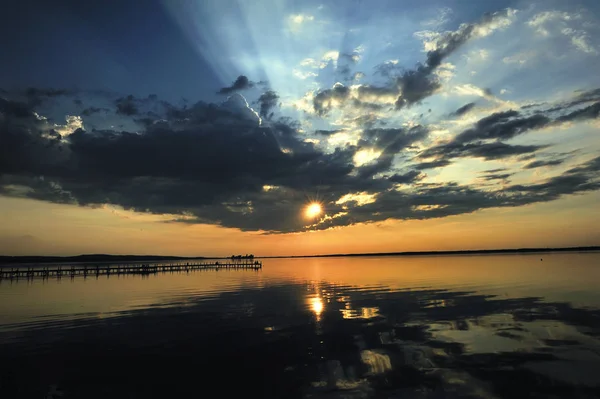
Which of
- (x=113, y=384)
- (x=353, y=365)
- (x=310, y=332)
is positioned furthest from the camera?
(x=310, y=332)

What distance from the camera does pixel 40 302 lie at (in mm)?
45719

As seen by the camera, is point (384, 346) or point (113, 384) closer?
point (113, 384)

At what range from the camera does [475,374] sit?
16.6 meters

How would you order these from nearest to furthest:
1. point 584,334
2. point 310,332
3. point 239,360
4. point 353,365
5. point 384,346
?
point 353,365 < point 239,360 < point 384,346 < point 584,334 < point 310,332

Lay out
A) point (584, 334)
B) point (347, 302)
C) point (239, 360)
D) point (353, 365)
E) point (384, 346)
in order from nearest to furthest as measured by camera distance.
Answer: point (353, 365)
point (239, 360)
point (384, 346)
point (584, 334)
point (347, 302)

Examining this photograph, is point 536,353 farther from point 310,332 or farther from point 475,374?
point 310,332

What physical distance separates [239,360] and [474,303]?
90.4 ft

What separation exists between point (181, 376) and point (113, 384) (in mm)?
2862

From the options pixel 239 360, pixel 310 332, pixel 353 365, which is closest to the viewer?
pixel 353 365

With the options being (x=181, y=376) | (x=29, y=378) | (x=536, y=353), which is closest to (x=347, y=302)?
(x=536, y=353)

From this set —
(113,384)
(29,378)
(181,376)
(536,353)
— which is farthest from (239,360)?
(536,353)

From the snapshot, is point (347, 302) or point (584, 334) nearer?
point (584, 334)

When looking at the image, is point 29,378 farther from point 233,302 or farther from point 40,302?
point 40,302

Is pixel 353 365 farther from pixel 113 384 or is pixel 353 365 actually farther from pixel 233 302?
pixel 233 302
